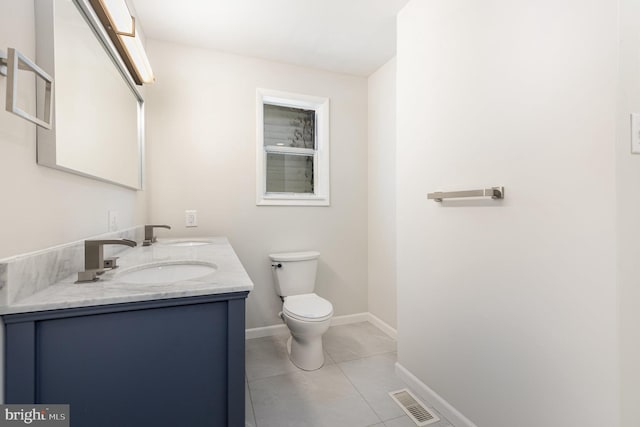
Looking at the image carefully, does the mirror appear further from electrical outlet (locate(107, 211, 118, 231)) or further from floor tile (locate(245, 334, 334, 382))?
floor tile (locate(245, 334, 334, 382))

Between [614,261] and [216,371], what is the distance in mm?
1247

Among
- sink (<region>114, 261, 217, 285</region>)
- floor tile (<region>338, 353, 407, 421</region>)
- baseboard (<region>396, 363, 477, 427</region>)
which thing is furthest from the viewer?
floor tile (<region>338, 353, 407, 421</region>)

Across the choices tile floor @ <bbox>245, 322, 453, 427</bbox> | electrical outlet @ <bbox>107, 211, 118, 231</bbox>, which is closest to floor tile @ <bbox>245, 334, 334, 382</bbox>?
tile floor @ <bbox>245, 322, 453, 427</bbox>

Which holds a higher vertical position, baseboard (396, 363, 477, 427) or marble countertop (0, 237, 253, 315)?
marble countertop (0, 237, 253, 315)

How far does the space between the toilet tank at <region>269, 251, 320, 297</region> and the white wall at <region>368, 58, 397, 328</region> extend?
0.63 meters

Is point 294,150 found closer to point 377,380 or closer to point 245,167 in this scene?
point 245,167

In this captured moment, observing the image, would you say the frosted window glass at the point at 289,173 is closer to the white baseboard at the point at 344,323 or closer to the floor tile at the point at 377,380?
the white baseboard at the point at 344,323

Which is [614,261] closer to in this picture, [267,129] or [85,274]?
[85,274]

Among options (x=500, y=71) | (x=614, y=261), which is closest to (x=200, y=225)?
(x=500, y=71)

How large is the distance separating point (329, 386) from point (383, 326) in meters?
0.93

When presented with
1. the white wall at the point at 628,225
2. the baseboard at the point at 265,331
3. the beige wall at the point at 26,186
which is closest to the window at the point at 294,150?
the baseboard at the point at 265,331

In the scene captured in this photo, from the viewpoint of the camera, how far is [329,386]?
173 centimetres

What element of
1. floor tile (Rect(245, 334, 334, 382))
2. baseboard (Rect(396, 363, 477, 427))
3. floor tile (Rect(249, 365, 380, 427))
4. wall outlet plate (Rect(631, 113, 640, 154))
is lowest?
floor tile (Rect(249, 365, 380, 427))

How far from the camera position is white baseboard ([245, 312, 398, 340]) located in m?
2.37
